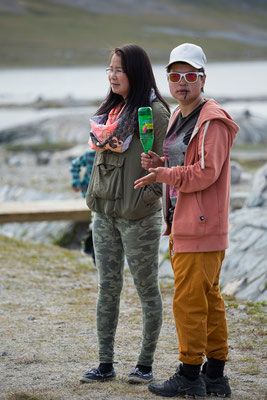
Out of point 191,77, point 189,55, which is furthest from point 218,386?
point 189,55

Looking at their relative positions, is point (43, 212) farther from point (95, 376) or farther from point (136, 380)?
point (136, 380)

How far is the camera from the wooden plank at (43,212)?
8867mm

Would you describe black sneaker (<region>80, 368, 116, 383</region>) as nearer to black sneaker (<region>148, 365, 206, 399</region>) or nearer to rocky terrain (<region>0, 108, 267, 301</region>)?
black sneaker (<region>148, 365, 206, 399</region>)

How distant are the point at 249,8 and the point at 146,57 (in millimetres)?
191146

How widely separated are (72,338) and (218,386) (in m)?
1.60

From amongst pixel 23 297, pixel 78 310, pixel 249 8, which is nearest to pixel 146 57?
pixel 78 310

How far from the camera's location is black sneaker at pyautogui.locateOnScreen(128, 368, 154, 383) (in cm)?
390

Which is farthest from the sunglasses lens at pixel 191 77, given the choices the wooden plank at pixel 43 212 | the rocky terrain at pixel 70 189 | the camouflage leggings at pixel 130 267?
the wooden plank at pixel 43 212

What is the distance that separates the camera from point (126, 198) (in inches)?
147

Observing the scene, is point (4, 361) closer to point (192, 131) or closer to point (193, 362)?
point (193, 362)

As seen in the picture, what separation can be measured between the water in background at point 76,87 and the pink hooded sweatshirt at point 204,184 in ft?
85.4

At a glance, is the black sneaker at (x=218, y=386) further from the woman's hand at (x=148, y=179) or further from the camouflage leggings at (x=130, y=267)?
the woman's hand at (x=148, y=179)

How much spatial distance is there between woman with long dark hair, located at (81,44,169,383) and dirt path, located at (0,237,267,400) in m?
0.28

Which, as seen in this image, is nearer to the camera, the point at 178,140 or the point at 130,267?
the point at 178,140
